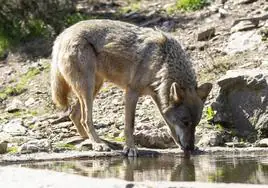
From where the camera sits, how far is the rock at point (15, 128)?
1206cm

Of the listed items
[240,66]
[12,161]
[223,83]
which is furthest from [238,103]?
[12,161]

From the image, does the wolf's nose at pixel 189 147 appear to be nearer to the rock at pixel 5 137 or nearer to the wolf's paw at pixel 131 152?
the wolf's paw at pixel 131 152

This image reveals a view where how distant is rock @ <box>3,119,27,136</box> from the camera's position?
12.1m

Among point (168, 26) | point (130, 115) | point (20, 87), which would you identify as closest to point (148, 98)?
point (130, 115)

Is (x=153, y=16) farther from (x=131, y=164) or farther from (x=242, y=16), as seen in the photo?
(x=131, y=164)

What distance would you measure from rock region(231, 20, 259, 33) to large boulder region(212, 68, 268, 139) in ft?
11.0

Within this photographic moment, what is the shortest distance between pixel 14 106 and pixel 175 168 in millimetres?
6439

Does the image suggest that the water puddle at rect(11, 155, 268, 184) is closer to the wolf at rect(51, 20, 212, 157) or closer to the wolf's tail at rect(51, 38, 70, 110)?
the wolf at rect(51, 20, 212, 157)

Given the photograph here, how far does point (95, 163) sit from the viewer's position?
9.16 meters

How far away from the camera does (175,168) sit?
8477 mm

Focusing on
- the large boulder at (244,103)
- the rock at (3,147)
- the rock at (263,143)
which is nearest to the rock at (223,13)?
the large boulder at (244,103)

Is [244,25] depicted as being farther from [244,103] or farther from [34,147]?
[34,147]

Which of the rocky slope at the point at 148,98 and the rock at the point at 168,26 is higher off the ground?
the rock at the point at 168,26

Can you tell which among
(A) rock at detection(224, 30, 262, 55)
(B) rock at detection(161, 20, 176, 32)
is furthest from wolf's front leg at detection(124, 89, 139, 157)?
(B) rock at detection(161, 20, 176, 32)
